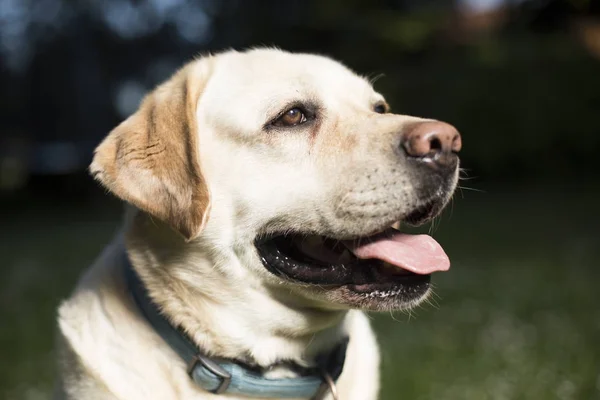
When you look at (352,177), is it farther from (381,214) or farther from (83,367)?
(83,367)

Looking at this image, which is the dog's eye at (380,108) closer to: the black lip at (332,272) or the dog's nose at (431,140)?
the dog's nose at (431,140)

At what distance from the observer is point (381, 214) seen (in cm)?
256

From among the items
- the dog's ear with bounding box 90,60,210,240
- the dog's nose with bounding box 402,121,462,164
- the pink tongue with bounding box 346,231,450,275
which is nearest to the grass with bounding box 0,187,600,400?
the pink tongue with bounding box 346,231,450,275

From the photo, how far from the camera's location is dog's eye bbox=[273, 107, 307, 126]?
2816 mm

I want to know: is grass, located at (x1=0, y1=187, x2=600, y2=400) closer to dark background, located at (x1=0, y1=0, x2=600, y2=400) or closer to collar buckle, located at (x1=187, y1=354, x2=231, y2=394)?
dark background, located at (x1=0, y1=0, x2=600, y2=400)

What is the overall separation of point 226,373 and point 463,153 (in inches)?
504

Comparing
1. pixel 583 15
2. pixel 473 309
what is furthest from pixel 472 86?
pixel 473 309

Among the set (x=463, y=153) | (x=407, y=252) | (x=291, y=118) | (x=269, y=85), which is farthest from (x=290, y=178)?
(x=463, y=153)

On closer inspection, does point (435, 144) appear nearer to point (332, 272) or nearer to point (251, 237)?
point (332, 272)

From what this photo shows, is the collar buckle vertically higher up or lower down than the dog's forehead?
lower down

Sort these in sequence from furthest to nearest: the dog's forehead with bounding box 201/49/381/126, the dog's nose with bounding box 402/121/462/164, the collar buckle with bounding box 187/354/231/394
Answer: the dog's forehead with bounding box 201/49/381/126, the collar buckle with bounding box 187/354/231/394, the dog's nose with bounding box 402/121/462/164

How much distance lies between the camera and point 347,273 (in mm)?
2648

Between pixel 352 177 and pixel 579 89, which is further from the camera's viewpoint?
pixel 579 89

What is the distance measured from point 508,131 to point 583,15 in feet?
18.7
